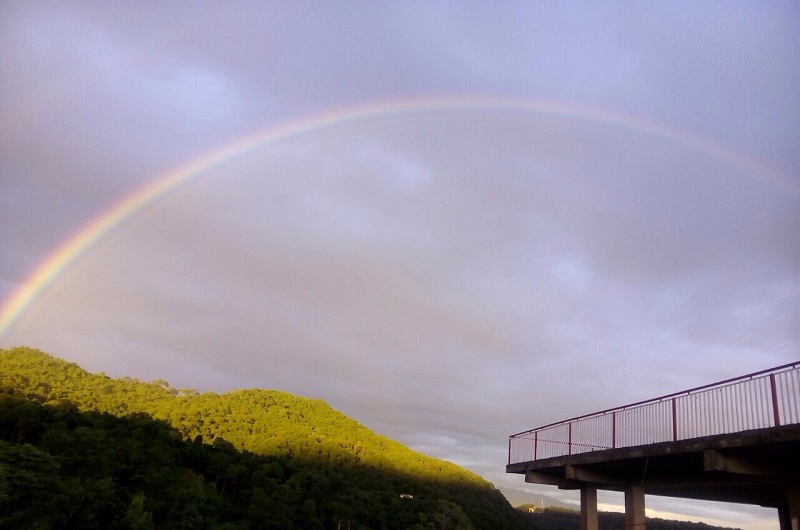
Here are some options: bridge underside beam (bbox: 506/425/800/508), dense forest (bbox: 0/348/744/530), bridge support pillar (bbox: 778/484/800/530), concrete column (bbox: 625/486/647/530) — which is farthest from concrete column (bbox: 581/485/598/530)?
dense forest (bbox: 0/348/744/530)

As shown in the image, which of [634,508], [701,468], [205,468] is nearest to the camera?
[701,468]

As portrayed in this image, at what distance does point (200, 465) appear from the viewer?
47.8m

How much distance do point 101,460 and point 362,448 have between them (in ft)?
212

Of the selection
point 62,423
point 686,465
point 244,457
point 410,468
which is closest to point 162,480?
point 62,423

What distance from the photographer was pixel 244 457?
5528 cm

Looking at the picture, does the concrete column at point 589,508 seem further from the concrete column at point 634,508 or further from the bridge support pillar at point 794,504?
the bridge support pillar at point 794,504

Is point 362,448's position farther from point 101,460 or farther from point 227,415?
point 101,460

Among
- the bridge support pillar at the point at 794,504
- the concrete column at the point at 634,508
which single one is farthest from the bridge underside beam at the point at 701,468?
the concrete column at the point at 634,508

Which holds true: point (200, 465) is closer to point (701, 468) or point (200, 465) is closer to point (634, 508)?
point (634, 508)

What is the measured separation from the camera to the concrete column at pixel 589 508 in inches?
774

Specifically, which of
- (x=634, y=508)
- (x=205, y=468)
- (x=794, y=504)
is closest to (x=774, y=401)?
(x=794, y=504)

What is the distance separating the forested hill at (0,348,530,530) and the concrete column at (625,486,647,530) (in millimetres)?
19003

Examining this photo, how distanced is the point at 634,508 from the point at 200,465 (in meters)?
38.3

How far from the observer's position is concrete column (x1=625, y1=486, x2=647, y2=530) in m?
17.0
